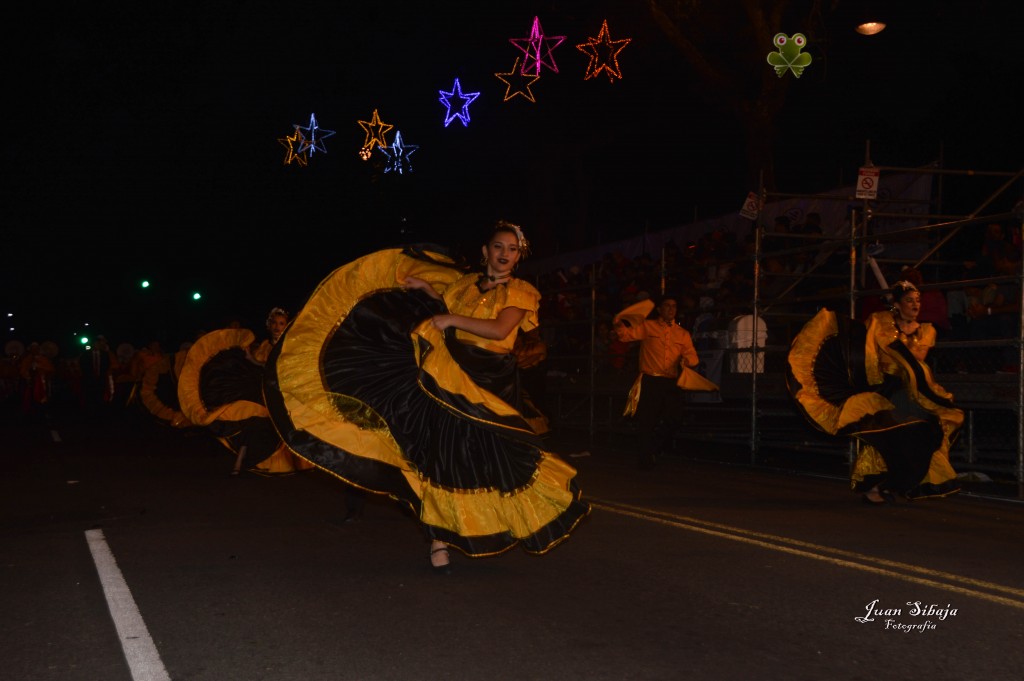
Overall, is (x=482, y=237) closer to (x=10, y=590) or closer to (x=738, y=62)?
(x=10, y=590)

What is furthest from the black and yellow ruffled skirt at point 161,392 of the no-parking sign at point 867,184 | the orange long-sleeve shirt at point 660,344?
the no-parking sign at point 867,184

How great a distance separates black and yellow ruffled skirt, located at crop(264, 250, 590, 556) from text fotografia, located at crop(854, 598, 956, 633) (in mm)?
1649

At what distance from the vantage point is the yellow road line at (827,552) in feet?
19.7

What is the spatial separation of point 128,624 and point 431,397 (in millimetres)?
2020

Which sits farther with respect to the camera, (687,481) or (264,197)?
(264,197)

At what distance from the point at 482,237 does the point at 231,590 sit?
2482mm

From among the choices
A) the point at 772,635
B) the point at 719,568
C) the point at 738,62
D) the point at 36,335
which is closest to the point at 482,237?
the point at 719,568

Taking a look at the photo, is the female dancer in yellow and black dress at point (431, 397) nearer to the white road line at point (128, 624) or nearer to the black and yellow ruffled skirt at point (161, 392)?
the white road line at point (128, 624)

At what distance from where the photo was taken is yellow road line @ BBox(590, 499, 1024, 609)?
599cm

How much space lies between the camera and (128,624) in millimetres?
A: 5184

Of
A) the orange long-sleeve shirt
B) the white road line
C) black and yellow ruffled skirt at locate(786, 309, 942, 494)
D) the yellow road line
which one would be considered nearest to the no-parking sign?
the orange long-sleeve shirt

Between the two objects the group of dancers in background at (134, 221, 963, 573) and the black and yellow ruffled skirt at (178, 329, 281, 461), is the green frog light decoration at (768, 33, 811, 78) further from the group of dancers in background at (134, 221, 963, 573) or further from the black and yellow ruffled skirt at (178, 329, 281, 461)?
the group of dancers in background at (134, 221, 963, 573)

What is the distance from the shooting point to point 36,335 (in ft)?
367

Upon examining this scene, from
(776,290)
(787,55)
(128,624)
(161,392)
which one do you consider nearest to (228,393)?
(161,392)
